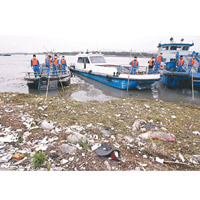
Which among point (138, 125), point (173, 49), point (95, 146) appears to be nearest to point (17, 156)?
point (95, 146)

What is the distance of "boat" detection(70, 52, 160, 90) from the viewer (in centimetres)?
957

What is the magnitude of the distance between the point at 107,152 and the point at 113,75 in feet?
26.9

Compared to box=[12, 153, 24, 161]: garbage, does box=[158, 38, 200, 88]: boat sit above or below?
above

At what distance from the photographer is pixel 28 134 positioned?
11.0 feet

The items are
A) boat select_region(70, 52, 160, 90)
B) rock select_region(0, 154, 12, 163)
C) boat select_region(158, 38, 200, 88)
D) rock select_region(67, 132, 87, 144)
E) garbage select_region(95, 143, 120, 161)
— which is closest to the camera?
rock select_region(0, 154, 12, 163)

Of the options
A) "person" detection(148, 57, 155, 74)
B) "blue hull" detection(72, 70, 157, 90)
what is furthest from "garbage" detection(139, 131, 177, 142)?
"person" detection(148, 57, 155, 74)

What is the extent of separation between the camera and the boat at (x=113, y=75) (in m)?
9.57

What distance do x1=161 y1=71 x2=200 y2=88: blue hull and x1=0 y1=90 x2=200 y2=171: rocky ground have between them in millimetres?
6725

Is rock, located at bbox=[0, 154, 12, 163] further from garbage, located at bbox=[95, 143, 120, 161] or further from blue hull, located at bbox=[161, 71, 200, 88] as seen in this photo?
blue hull, located at bbox=[161, 71, 200, 88]

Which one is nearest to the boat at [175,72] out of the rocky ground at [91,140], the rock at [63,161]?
the rocky ground at [91,140]

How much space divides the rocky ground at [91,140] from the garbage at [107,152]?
0.07 m

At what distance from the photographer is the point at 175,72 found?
10562mm

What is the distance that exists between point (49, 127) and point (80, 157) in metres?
1.44

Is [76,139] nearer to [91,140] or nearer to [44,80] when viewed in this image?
[91,140]
